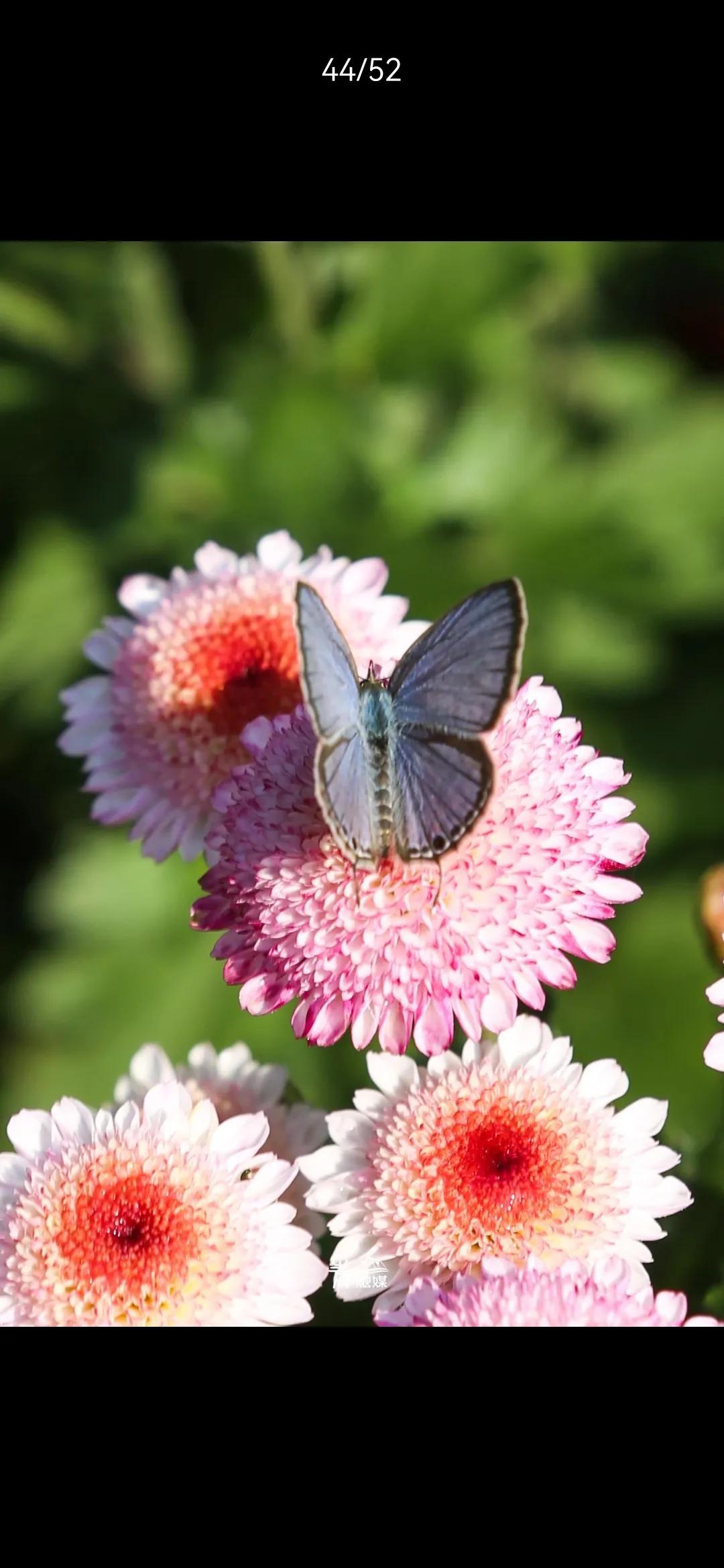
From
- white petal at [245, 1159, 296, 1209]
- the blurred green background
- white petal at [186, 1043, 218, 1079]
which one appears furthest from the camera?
the blurred green background

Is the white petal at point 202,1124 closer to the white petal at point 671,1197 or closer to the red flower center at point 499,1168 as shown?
the red flower center at point 499,1168

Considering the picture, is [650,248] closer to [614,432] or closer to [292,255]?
[614,432]

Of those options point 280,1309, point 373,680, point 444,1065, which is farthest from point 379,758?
point 280,1309

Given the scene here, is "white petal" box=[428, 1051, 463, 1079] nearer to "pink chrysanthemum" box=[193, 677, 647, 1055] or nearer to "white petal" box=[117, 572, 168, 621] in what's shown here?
"pink chrysanthemum" box=[193, 677, 647, 1055]

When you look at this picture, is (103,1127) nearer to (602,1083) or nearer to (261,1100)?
(261,1100)

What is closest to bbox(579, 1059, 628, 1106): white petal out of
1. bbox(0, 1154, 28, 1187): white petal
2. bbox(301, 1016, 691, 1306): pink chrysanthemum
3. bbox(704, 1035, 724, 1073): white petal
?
bbox(301, 1016, 691, 1306): pink chrysanthemum

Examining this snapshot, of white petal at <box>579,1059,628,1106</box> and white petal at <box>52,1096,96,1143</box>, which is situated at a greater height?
white petal at <box>52,1096,96,1143</box>
